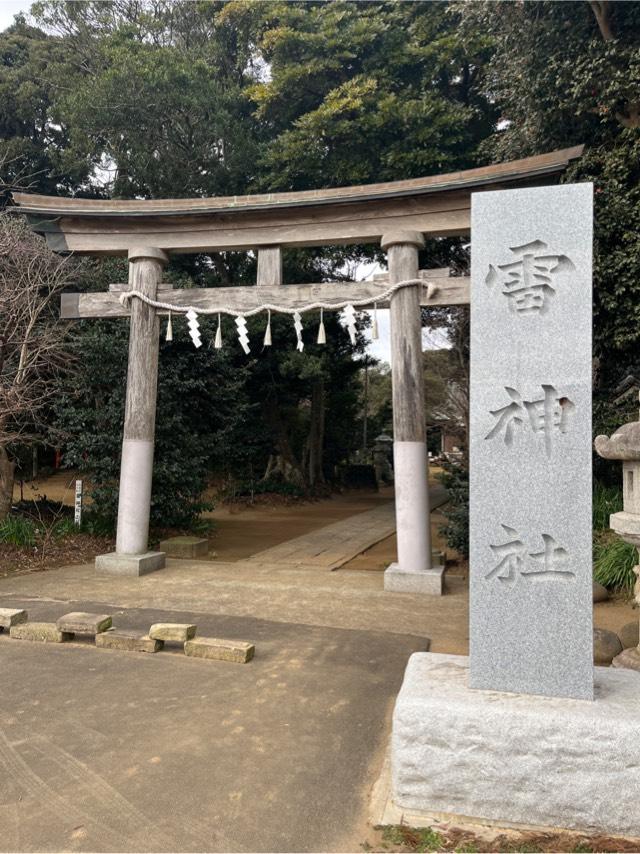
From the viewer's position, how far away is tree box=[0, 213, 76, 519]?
814 cm

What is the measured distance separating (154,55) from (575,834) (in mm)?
17517

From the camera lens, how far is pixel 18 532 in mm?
8703

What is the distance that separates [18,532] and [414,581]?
237 inches

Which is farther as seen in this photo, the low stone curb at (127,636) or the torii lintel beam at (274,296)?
the torii lintel beam at (274,296)

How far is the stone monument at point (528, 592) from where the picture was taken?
2480mm

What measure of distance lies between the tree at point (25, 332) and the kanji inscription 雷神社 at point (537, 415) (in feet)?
22.3

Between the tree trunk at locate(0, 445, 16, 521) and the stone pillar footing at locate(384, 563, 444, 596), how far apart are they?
6.56 metres

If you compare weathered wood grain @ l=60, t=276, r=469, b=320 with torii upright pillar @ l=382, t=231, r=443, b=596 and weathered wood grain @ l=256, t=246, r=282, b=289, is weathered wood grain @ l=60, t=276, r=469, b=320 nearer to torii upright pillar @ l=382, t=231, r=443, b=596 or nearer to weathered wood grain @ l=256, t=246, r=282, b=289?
weathered wood grain @ l=256, t=246, r=282, b=289

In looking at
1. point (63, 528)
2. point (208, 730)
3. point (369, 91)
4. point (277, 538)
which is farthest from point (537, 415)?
point (369, 91)

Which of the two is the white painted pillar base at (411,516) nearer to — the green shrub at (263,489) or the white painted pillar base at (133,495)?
the white painted pillar base at (133,495)

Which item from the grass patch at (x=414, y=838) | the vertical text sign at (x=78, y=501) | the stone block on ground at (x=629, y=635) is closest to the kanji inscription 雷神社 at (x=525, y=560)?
the grass patch at (x=414, y=838)

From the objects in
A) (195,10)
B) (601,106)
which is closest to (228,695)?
(601,106)

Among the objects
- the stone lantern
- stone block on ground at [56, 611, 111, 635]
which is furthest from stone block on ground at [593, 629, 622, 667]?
stone block on ground at [56, 611, 111, 635]

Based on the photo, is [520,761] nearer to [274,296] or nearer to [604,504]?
[274,296]
